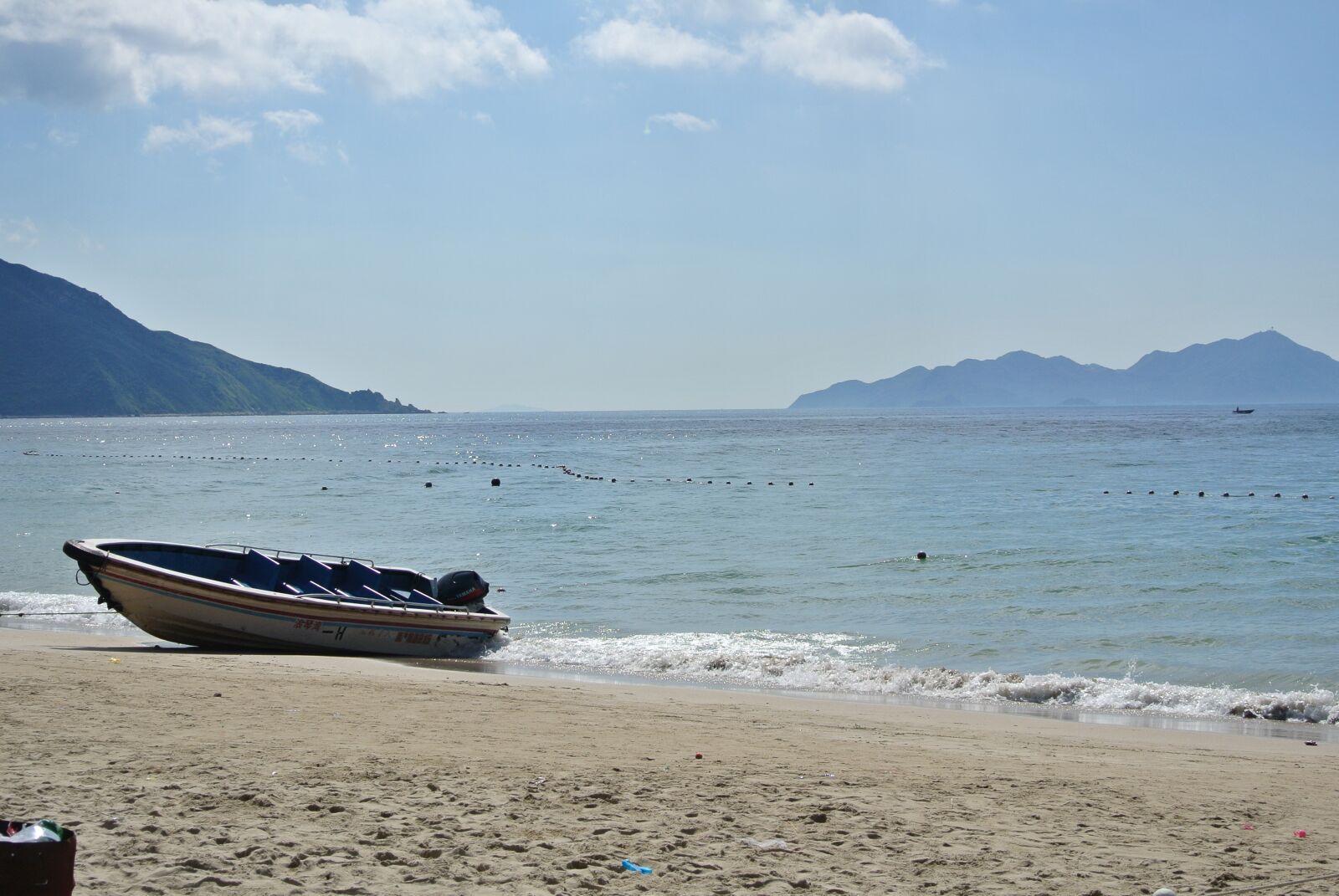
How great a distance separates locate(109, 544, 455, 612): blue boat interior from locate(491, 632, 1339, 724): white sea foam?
1.99 metres

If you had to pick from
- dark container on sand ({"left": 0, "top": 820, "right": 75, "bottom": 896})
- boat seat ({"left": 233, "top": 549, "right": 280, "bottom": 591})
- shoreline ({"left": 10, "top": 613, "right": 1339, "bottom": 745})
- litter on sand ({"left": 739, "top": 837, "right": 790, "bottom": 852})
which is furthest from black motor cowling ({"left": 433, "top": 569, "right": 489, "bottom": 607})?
dark container on sand ({"left": 0, "top": 820, "right": 75, "bottom": 896})

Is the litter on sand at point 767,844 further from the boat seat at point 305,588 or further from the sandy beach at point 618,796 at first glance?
the boat seat at point 305,588

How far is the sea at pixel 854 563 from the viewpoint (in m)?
15.7

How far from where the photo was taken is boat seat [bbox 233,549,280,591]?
58.9ft

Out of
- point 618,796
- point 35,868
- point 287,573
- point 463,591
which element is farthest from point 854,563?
point 35,868

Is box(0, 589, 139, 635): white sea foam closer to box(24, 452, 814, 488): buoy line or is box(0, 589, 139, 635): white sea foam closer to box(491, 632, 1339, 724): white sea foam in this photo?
box(491, 632, 1339, 724): white sea foam

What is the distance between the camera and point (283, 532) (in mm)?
35750

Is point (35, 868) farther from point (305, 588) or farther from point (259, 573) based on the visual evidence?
point (259, 573)

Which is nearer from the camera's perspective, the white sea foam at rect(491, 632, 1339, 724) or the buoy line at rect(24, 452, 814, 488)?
the white sea foam at rect(491, 632, 1339, 724)

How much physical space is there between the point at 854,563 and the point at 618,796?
19717 mm

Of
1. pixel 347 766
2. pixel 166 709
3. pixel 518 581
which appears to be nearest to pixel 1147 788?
pixel 347 766

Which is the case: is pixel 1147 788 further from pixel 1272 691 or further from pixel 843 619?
pixel 843 619

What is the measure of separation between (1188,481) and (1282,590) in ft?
105

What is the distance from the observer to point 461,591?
18219 millimetres
